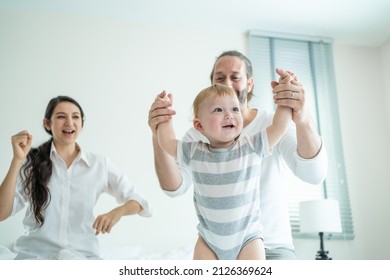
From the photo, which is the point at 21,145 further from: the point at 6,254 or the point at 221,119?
the point at 221,119

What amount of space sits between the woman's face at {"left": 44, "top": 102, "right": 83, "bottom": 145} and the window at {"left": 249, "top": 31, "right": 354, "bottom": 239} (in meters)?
0.79

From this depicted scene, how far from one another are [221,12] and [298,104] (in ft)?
3.61

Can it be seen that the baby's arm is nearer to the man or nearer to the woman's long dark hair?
the man

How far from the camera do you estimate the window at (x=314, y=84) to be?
187 centimetres

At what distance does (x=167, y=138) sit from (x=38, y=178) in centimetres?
52

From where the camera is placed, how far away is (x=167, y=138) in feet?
2.92

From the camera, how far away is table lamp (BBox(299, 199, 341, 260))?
1.85 meters

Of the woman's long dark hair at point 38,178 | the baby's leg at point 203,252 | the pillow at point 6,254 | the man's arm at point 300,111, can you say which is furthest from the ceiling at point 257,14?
the baby's leg at point 203,252

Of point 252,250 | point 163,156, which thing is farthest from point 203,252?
point 163,156

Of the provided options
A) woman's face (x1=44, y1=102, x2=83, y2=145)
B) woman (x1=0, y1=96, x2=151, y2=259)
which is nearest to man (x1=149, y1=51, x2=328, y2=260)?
woman (x1=0, y1=96, x2=151, y2=259)

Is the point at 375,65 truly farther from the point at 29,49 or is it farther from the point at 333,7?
the point at 29,49

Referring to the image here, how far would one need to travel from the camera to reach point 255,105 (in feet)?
6.02

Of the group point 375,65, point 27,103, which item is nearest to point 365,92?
point 375,65

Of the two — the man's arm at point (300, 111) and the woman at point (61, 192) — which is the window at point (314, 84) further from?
the man's arm at point (300, 111)
